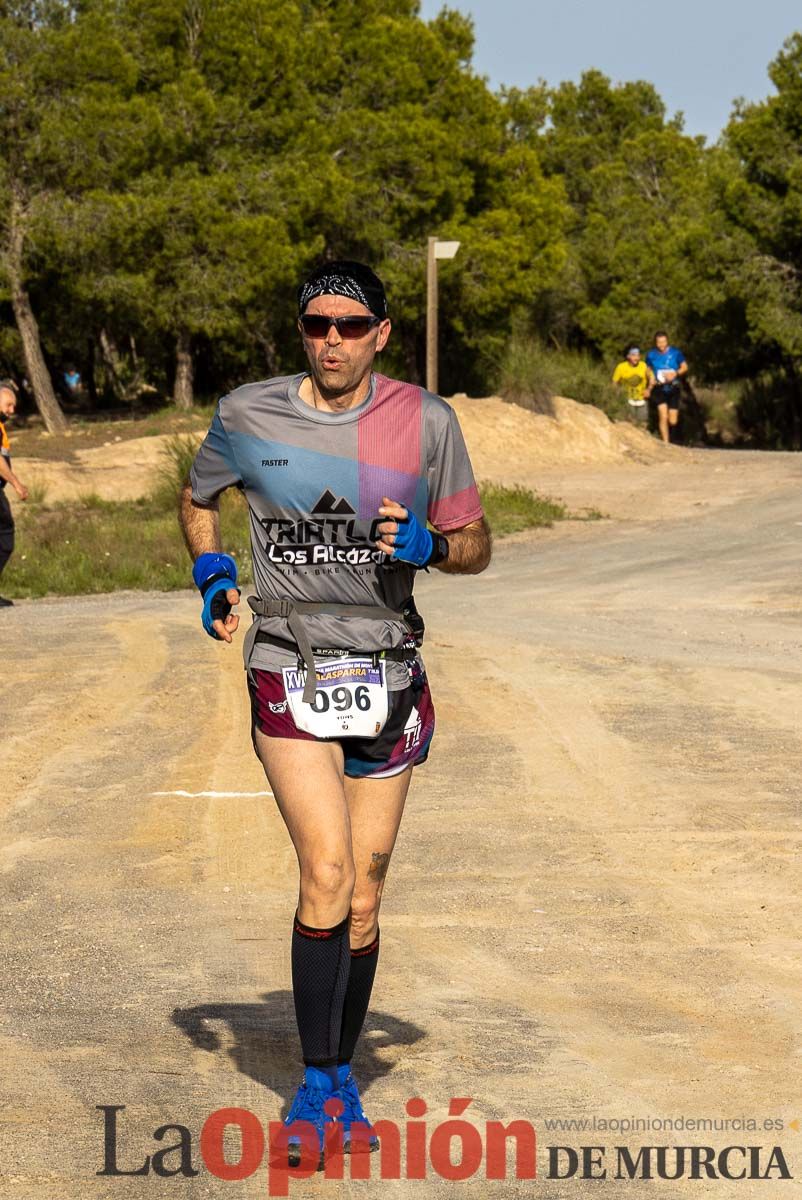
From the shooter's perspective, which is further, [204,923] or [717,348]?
[717,348]

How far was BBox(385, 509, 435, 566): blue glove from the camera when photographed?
159 inches

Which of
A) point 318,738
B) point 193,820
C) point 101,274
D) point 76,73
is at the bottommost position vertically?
point 193,820

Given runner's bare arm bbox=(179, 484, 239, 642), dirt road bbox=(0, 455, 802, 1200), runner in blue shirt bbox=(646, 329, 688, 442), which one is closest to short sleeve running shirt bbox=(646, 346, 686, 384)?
runner in blue shirt bbox=(646, 329, 688, 442)

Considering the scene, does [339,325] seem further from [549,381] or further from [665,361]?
[549,381]

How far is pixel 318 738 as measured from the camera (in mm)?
4109

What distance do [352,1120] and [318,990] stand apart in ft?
1.06

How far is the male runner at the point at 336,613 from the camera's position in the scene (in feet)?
13.4

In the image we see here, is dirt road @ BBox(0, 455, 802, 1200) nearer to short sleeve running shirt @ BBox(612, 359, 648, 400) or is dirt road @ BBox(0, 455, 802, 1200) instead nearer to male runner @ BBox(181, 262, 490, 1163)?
male runner @ BBox(181, 262, 490, 1163)

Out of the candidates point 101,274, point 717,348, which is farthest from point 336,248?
point 717,348

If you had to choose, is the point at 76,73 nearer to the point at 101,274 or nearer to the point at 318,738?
the point at 101,274

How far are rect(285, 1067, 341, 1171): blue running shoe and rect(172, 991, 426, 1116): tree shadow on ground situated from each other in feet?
1.18

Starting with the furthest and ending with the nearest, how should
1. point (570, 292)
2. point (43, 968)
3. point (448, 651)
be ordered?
point (570, 292), point (448, 651), point (43, 968)

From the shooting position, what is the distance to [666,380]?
1161 inches

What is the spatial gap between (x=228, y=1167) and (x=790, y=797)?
5047 millimetres
